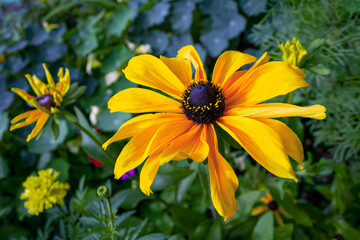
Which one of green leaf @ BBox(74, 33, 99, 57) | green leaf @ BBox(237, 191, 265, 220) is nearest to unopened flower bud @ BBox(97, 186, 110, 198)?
green leaf @ BBox(237, 191, 265, 220)

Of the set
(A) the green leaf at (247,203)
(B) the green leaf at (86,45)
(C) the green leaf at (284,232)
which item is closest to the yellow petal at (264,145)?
(A) the green leaf at (247,203)

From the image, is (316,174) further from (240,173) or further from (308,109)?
(240,173)

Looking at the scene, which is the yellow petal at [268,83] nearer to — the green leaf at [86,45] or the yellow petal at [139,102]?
the yellow petal at [139,102]

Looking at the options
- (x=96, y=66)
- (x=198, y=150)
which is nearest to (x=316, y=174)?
(x=198, y=150)

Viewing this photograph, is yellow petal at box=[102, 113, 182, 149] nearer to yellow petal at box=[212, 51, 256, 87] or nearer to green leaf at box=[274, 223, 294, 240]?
yellow petal at box=[212, 51, 256, 87]

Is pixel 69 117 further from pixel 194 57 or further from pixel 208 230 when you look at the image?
pixel 208 230

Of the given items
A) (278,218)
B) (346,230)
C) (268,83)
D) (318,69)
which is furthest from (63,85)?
(346,230)
